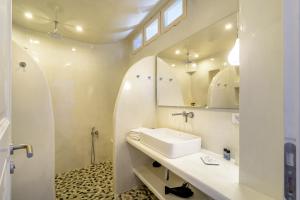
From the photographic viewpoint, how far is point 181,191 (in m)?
1.51

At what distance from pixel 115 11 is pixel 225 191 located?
2.34 m

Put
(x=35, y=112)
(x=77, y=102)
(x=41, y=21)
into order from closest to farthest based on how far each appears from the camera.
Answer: (x=35, y=112), (x=41, y=21), (x=77, y=102)

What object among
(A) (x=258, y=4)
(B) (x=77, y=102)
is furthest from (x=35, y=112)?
(A) (x=258, y=4)

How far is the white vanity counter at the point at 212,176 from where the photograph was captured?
2.62ft

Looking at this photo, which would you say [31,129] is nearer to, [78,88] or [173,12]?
[78,88]

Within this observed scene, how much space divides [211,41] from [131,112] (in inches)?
50.7

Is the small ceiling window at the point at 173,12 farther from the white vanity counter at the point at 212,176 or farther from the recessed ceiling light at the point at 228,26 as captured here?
the white vanity counter at the point at 212,176

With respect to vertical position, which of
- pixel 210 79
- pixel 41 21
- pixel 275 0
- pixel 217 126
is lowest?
pixel 217 126

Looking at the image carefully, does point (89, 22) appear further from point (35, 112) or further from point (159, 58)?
point (35, 112)

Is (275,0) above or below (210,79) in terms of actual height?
above

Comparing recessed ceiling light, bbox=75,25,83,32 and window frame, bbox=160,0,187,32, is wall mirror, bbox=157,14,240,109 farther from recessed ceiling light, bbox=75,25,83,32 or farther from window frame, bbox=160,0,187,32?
recessed ceiling light, bbox=75,25,83,32

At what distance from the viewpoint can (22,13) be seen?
2.07 meters

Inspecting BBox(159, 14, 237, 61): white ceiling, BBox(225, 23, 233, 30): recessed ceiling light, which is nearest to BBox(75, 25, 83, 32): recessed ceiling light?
BBox(159, 14, 237, 61): white ceiling

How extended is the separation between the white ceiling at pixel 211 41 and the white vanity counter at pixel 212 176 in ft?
3.27
